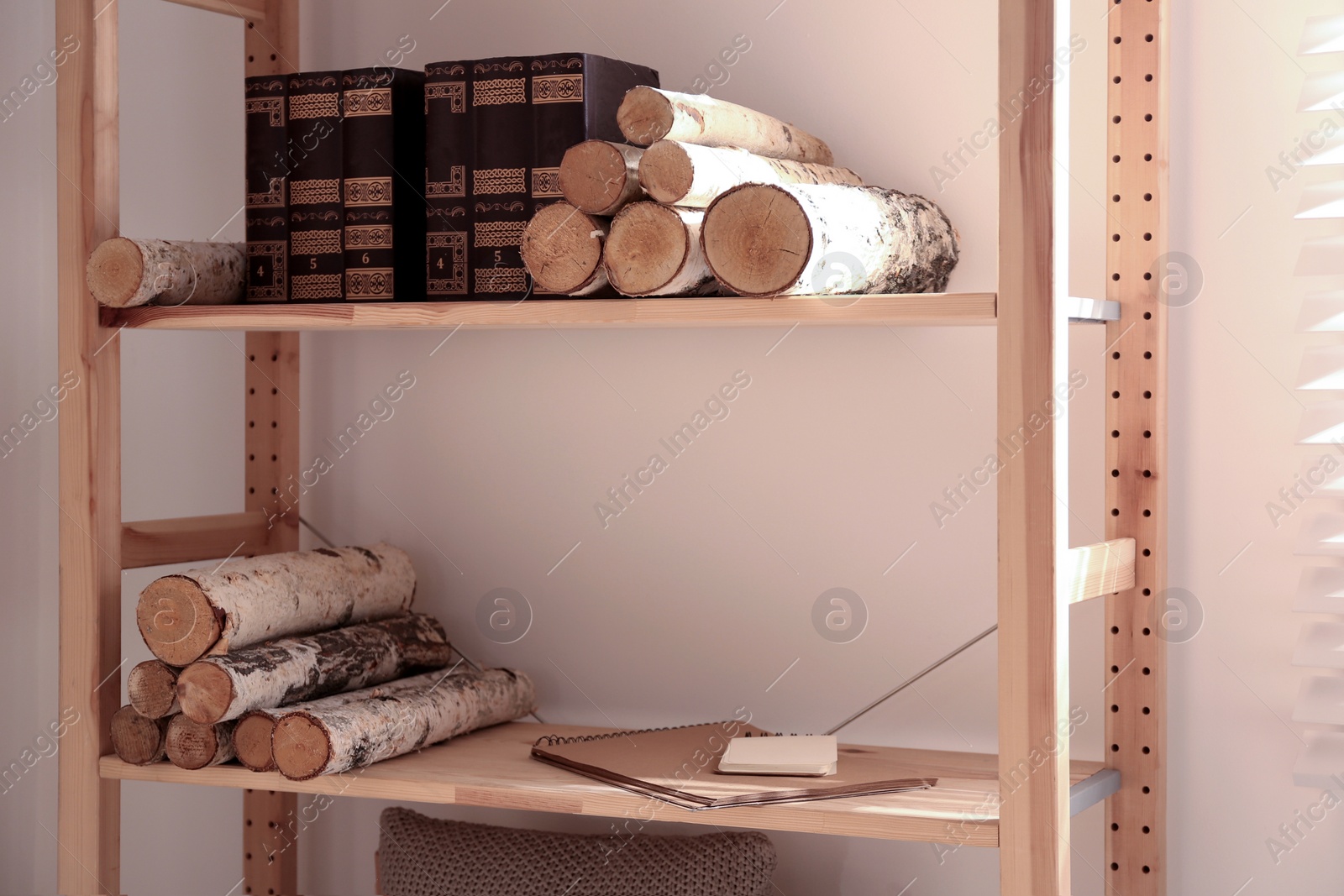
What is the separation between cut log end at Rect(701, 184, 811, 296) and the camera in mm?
1123

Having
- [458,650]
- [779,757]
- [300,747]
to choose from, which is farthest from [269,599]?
[779,757]

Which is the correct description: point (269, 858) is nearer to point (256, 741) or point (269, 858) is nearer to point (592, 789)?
point (256, 741)

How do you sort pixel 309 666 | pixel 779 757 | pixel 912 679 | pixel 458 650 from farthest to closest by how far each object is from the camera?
1. pixel 458 650
2. pixel 912 679
3. pixel 309 666
4. pixel 779 757

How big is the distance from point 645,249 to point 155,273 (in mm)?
570

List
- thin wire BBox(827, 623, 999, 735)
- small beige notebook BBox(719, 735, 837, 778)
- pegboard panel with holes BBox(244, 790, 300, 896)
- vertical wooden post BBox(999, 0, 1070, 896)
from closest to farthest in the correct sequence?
vertical wooden post BBox(999, 0, 1070, 896) < small beige notebook BBox(719, 735, 837, 778) < thin wire BBox(827, 623, 999, 735) < pegboard panel with holes BBox(244, 790, 300, 896)

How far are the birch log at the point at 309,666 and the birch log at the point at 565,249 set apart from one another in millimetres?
506

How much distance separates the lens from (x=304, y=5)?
5.96 feet

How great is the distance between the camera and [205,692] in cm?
136

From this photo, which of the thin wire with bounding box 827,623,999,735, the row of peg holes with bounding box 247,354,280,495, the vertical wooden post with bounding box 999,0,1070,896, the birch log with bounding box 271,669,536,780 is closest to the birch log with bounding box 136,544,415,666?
the birch log with bounding box 271,669,536,780

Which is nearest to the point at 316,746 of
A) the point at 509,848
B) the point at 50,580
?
the point at 509,848

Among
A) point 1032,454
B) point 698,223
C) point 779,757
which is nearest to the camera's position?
point 1032,454

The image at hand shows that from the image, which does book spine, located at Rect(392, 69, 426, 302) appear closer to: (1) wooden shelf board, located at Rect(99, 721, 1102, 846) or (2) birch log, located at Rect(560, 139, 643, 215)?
(2) birch log, located at Rect(560, 139, 643, 215)

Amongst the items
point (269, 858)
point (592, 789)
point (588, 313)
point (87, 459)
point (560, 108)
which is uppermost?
point (560, 108)

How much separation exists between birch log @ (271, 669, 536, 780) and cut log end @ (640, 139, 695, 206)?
2.04 feet
